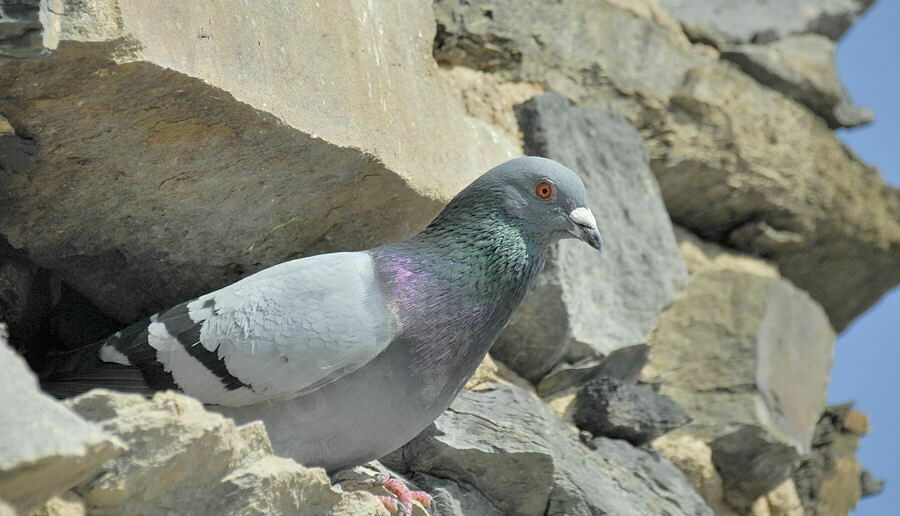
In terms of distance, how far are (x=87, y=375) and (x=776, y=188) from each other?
342 cm

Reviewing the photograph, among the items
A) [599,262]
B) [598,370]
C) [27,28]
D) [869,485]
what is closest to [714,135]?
[599,262]

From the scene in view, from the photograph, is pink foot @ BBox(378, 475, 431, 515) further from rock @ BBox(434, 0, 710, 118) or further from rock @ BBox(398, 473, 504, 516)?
rock @ BBox(434, 0, 710, 118)

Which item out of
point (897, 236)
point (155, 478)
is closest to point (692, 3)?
point (897, 236)

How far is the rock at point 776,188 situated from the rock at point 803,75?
4.7 inches

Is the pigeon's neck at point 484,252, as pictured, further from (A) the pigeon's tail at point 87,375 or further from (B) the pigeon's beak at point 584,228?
(A) the pigeon's tail at point 87,375

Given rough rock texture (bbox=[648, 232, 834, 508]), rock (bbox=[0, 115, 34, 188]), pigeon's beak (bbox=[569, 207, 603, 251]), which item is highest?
rock (bbox=[0, 115, 34, 188])

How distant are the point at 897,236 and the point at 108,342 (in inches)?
160

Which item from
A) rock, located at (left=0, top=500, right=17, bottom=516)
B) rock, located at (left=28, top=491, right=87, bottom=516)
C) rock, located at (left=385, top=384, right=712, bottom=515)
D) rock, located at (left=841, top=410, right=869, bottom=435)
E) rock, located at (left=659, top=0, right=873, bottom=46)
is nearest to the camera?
rock, located at (left=0, top=500, right=17, bottom=516)

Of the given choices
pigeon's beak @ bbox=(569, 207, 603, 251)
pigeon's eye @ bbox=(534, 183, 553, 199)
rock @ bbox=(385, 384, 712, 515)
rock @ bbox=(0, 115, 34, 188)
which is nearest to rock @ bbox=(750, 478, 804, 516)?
rock @ bbox=(385, 384, 712, 515)

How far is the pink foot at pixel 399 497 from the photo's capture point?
289cm

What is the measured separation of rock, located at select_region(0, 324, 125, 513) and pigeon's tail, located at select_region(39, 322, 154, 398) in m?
0.91

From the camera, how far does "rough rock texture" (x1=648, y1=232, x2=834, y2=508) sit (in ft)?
14.9

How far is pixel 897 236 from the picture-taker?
18.4ft

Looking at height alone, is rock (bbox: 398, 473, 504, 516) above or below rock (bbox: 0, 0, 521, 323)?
below
